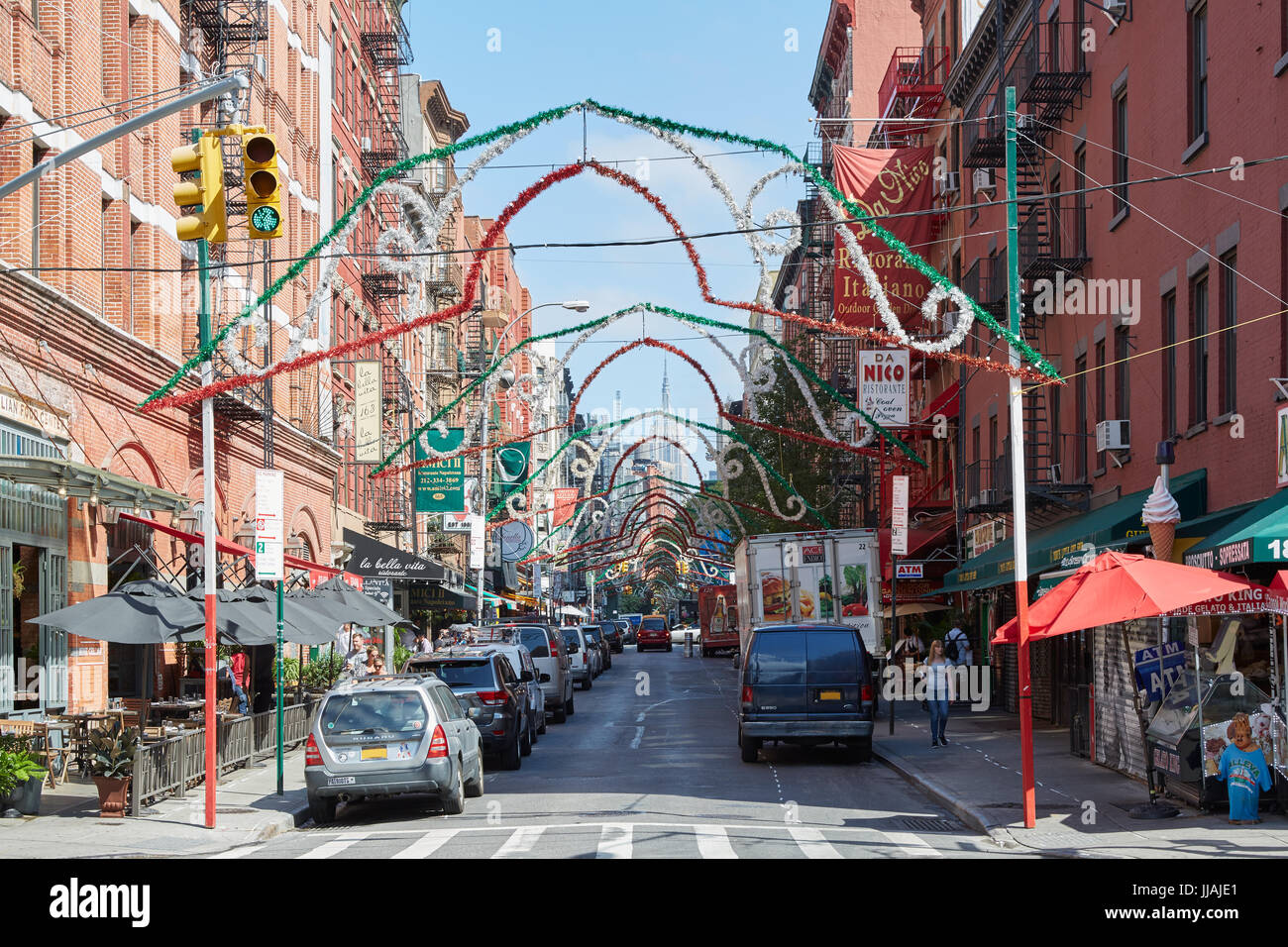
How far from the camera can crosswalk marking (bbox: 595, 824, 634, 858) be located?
42.5 ft

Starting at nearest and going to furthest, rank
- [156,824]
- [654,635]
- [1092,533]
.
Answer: [156,824] < [1092,533] < [654,635]

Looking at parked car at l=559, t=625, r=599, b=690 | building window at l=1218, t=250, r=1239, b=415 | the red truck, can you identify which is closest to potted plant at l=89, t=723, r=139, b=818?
building window at l=1218, t=250, r=1239, b=415

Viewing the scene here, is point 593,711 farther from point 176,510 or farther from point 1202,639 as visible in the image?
point 1202,639

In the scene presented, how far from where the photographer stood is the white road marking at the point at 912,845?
13447 mm

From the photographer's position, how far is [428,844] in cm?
1457

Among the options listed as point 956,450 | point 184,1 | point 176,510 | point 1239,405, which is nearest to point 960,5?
point 956,450

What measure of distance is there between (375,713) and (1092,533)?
10.9 m

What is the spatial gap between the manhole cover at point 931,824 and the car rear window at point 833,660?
5.92m

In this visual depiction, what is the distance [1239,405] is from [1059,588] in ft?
16.9

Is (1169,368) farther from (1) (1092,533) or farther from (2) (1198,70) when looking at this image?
(2) (1198,70)

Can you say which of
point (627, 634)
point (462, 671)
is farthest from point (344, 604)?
point (627, 634)

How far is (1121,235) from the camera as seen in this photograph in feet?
81.6

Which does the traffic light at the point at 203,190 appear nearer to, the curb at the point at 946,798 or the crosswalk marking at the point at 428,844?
the crosswalk marking at the point at 428,844

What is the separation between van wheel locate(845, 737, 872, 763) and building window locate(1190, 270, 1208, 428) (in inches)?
259
